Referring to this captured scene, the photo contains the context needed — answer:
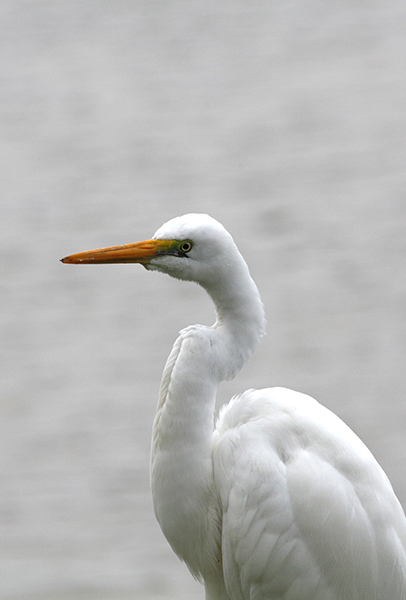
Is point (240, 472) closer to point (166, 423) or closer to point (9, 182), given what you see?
point (166, 423)

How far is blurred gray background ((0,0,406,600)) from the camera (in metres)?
3.65

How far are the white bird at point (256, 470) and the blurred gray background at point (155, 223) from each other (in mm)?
1401

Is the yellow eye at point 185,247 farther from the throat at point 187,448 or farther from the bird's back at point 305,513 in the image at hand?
the bird's back at point 305,513

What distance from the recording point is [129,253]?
5.76 ft

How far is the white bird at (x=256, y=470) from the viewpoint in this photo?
1.76 m

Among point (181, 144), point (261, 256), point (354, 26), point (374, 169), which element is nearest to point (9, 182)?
point (181, 144)

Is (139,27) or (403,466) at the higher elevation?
(139,27)

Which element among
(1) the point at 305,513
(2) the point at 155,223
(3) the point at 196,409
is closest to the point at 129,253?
(3) the point at 196,409

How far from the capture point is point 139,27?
8.17 meters

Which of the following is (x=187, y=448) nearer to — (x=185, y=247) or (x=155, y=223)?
(x=185, y=247)

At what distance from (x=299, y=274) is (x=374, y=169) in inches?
51.9

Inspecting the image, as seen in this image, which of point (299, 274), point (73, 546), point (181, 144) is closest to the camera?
point (73, 546)

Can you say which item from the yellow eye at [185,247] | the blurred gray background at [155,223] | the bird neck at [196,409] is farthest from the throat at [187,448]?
the blurred gray background at [155,223]

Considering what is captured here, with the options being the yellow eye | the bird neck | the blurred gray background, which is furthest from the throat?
the blurred gray background
